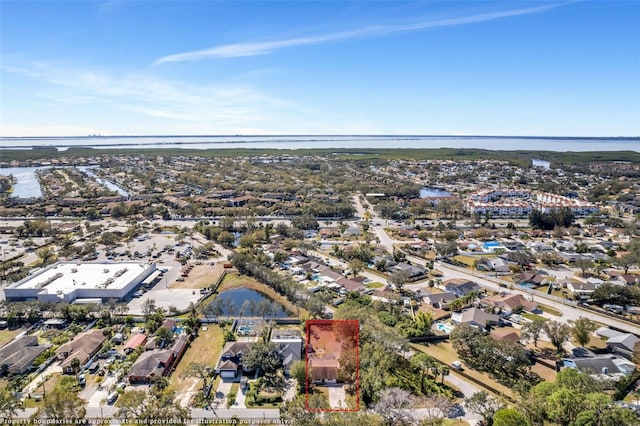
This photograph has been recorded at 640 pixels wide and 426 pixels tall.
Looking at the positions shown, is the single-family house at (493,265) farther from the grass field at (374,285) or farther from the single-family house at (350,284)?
the single-family house at (350,284)

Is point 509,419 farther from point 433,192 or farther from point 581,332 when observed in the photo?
point 433,192

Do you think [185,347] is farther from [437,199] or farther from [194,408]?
[437,199]

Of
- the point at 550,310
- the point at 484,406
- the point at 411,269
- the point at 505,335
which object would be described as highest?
the point at 484,406

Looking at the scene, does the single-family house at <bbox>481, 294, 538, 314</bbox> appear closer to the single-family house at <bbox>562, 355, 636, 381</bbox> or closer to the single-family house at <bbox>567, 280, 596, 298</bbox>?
the single-family house at <bbox>567, 280, 596, 298</bbox>

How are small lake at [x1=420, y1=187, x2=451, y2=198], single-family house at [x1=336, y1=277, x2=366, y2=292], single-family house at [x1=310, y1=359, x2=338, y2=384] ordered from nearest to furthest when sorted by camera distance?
single-family house at [x1=310, y1=359, x2=338, y2=384], single-family house at [x1=336, y1=277, x2=366, y2=292], small lake at [x1=420, y1=187, x2=451, y2=198]

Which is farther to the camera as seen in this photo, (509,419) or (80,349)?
(80,349)

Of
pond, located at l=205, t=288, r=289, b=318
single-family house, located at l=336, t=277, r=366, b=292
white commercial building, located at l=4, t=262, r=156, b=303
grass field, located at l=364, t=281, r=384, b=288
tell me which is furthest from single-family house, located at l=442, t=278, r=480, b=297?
white commercial building, located at l=4, t=262, r=156, b=303

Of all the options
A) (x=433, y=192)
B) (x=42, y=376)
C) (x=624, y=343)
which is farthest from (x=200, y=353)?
(x=433, y=192)

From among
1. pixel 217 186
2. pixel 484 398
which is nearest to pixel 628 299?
pixel 484 398
